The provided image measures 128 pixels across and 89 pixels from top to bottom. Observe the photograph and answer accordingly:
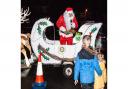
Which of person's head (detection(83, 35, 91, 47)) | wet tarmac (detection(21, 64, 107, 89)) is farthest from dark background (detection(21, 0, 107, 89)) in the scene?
person's head (detection(83, 35, 91, 47))

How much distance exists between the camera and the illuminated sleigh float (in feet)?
8.64

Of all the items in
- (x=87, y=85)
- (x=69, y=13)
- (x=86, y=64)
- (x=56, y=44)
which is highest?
(x=69, y=13)

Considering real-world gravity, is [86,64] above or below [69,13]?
below

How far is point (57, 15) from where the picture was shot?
262cm

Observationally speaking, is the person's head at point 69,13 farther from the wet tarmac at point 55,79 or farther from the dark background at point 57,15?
the wet tarmac at point 55,79

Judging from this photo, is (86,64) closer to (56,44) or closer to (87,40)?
(87,40)

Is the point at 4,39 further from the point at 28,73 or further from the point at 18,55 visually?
the point at 28,73

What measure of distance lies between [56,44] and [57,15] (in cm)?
27

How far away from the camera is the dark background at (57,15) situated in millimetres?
2613

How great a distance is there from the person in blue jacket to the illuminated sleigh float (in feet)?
0.14

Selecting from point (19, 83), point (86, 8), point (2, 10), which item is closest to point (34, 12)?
point (2, 10)

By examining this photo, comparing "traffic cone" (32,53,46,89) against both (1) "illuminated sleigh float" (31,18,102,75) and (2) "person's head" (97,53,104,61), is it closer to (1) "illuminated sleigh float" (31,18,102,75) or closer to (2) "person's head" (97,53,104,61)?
(1) "illuminated sleigh float" (31,18,102,75)

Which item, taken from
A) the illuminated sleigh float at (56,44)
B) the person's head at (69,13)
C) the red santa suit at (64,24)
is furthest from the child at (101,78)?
the person's head at (69,13)

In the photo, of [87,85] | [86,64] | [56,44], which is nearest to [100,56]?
[86,64]
